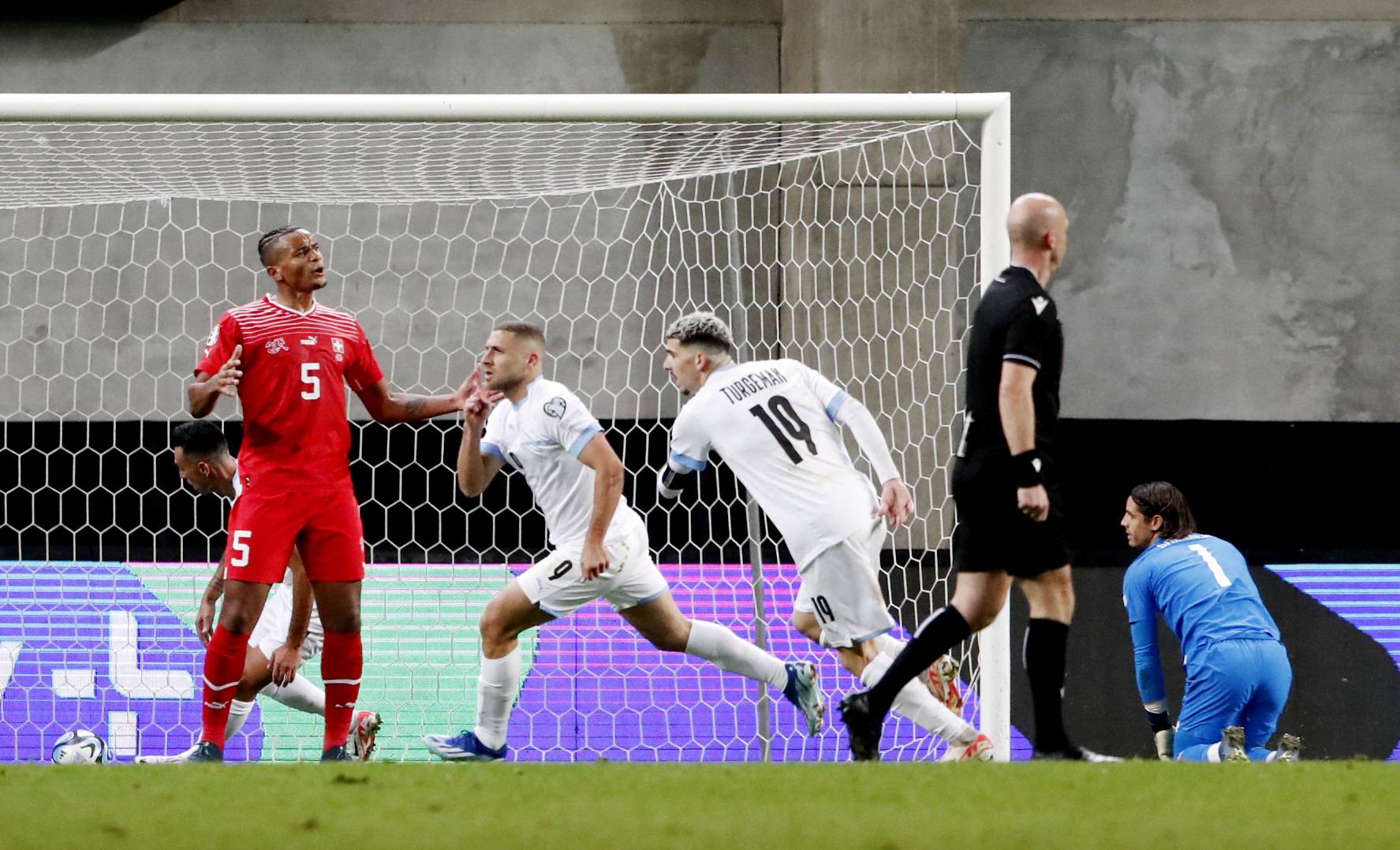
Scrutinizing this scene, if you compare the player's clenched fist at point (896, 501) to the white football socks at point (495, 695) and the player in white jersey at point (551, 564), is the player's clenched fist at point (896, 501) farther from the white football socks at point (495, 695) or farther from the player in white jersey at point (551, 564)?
the white football socks at point (495, 695)

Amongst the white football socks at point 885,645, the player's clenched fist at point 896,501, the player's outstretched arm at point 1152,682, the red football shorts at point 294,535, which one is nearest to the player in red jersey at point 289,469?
the red football shorts at point 294,535

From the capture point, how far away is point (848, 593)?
17.6 ft

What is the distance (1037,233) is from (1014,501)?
76 centimetres

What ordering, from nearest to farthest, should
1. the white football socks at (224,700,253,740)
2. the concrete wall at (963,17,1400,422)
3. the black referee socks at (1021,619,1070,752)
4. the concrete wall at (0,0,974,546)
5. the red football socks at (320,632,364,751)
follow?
the black referee socks at (1021,619,1070,752) < the red football socks at (320,632,364,751) < the white football socks at (224,700,253,740) < the concrete wall at (0,0,974,546) < the concrete wall at (963,17,1400,422)

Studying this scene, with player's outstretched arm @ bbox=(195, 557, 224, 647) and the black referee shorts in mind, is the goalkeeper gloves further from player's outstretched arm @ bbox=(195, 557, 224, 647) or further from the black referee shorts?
player's outstretched arm @ bbox=(195, 557, 224, 647)

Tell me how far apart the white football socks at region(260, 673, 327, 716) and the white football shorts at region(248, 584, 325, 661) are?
0.12 metres

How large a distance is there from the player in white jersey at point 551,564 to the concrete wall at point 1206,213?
183 inches

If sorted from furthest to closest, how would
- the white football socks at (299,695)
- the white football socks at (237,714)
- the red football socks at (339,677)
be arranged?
the white football socks at (299,695)
the white football socks at (237,714)
the red football socks at (339,677)

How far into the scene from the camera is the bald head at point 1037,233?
13.6 feet

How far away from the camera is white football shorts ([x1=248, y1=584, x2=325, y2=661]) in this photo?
6.30m

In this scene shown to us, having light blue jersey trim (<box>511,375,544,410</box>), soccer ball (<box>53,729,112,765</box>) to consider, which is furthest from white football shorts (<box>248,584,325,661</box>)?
light blue jersey trim (<box>511,375,544,410</box>)

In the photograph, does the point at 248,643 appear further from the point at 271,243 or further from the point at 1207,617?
the point at 1207,617

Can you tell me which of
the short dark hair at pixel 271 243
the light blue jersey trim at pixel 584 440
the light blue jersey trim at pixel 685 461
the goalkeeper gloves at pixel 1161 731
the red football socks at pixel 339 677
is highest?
the short dark hair at pixel 271 243

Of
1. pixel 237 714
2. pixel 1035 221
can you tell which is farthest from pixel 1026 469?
pixel 237 714
